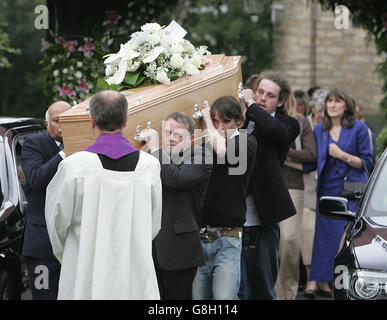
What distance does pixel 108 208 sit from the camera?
15.7ft

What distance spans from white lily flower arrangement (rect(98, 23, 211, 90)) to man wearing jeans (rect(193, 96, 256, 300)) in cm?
38

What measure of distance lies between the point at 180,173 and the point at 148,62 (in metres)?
0.93

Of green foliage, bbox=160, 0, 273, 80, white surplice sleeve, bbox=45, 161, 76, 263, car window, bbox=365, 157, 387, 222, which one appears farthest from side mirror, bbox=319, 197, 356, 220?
green foliage, bbox=160, 0, 273, 80

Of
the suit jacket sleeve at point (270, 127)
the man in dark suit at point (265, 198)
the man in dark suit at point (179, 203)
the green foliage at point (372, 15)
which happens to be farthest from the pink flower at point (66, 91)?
the man in dark suit at point (179, 203)

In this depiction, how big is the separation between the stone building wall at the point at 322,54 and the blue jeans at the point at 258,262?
17743mm

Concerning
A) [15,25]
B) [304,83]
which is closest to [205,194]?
[304,83]

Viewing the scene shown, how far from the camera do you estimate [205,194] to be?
233 inches

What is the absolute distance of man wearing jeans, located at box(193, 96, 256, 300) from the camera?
20.0ft

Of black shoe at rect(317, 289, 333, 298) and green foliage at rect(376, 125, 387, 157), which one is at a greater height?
green foliage at rect(376, 125, 387, 157)

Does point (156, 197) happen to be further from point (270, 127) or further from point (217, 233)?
point (270, 127)

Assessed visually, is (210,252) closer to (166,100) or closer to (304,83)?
(166,100)

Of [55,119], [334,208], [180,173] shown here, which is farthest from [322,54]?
[180,173]

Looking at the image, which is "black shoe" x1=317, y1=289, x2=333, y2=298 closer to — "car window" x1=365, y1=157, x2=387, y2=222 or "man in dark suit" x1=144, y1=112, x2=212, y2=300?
"car window" x1=365, y1=157, x2=387, y2=222

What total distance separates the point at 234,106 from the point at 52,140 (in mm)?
1347
